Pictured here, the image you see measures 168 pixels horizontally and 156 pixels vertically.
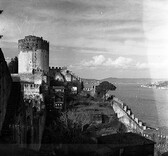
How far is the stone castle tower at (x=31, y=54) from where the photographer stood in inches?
987

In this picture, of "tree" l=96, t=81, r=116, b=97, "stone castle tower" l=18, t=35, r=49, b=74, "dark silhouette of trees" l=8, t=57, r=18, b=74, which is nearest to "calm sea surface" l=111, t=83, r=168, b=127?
"tree" l=96, t=81, r=116, b=97

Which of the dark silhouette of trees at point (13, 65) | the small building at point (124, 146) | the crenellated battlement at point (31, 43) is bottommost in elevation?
the small building at point (124, 146)

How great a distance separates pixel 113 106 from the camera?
74.5 feet

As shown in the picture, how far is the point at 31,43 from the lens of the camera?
2498 cm

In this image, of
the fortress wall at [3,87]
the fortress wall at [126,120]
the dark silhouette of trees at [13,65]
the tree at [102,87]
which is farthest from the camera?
the tree at [102,87]

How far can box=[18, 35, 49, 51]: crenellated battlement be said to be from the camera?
24828 mm

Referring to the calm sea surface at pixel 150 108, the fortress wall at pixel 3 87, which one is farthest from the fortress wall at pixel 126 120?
the fortress wall at pixel 3 87

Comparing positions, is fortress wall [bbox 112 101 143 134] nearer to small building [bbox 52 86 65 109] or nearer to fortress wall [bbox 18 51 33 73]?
small building [bbox 52 86 65 109]

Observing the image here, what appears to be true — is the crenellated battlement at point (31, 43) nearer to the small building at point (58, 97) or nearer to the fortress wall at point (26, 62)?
the fortress wall at point (26, 62)

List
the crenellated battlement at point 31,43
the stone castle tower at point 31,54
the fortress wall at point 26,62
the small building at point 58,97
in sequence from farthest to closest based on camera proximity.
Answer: the fortress wall at point 26,62
the stone castle tower at point 31,54
the crenellated battlement at point 31,43
the small building at point 58,97

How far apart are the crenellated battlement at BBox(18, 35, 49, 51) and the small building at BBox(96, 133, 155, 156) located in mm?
18803

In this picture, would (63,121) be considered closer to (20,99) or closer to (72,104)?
(72,104)

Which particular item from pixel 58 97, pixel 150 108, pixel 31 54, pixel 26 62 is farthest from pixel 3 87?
pixel 150 108

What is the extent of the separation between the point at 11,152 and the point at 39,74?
17.7m
